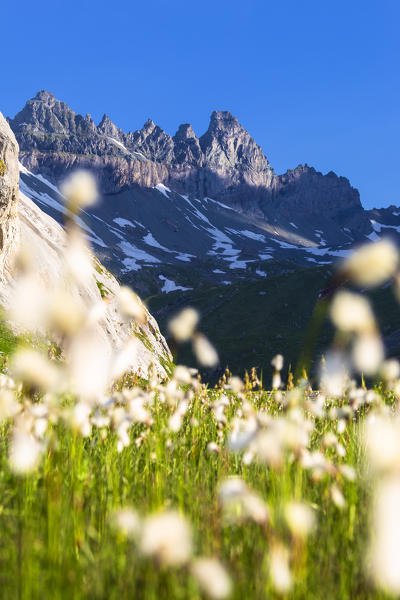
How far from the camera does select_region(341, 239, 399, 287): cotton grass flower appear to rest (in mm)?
1682

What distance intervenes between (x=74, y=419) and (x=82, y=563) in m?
0.81

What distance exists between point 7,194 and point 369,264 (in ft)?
56.0

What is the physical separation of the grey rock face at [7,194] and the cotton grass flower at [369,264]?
55.2ft

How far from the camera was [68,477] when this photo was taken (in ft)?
12.4

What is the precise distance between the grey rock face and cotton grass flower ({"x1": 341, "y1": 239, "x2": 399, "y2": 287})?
16829 mm

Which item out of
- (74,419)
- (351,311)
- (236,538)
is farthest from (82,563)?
(351,311)

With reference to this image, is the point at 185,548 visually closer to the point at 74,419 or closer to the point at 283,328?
the point at 74,419

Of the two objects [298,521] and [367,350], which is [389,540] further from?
[367,350]

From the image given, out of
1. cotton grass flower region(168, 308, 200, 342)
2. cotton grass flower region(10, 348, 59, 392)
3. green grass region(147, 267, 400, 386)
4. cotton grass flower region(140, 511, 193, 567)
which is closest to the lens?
cotton grass flower region(140, 511, 193, 567)

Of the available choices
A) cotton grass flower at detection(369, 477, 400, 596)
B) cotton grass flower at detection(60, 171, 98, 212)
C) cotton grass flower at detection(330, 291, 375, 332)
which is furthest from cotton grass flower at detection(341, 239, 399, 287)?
cotton grass flower at detection(60, 171, 98, 212)

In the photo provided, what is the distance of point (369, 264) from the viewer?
1693mm

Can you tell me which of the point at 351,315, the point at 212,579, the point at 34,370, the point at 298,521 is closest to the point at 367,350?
the point at 351,315

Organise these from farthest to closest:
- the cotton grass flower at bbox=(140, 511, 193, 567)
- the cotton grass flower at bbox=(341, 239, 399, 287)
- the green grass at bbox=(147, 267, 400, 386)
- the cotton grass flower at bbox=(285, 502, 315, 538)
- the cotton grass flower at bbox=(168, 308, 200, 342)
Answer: the green grass at bbox=(147, 267, 400, 386) → the cotton grass flower at bbox=(168, 308, 200, 342) → the cotton grass flower at bbox=(341, 239, 399, 287) → the cotton grass flower at bbox=(285, 502, 315, 538) → the cotton grass flower at bbox=(140, 511, 193, 567)

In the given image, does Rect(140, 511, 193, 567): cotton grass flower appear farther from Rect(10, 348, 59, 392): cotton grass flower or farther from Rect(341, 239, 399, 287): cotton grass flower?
Rect(10, 348, 59, 392): cotton grass flower
